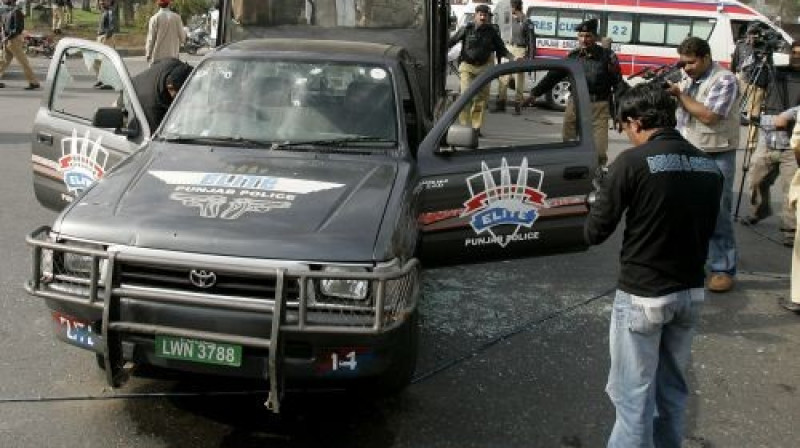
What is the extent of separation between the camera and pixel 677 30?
16359 mm

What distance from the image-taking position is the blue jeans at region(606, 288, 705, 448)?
322 cm

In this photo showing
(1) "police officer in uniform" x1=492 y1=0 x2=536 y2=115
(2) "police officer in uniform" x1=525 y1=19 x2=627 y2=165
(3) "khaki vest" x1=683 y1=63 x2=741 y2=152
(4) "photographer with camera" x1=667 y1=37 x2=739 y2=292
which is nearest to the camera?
(4) "photographer with camera" x1=667 y1=37 x2=739 y2=292

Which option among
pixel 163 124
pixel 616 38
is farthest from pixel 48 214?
pixel 616 38

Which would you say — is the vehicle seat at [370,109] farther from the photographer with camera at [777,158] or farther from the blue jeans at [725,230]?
the photographer with camera at [777,158]

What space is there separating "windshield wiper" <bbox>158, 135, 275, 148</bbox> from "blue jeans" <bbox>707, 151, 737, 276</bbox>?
343 centimetres

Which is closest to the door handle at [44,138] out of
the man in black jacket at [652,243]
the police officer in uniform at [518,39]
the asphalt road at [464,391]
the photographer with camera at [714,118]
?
the asphalt road at [464,391]

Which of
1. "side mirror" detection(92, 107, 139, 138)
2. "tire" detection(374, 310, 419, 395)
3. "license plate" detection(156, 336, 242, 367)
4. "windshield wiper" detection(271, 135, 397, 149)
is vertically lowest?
"tire" detection(374, 310, 419, 395)

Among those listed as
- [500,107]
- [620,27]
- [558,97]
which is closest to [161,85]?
[500,107]

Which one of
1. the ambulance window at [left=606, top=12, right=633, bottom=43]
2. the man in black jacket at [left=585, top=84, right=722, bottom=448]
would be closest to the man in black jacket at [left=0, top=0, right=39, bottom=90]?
the ambulance window at [left=606, top=12, right=633, bottom=43]

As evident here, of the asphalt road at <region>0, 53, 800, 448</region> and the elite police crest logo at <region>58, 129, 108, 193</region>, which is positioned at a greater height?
the elite police crest logo at <region>58, 129, 108, 193</region>

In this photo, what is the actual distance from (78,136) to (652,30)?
13655 mm

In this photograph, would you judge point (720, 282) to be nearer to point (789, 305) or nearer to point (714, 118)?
point (789, 305)

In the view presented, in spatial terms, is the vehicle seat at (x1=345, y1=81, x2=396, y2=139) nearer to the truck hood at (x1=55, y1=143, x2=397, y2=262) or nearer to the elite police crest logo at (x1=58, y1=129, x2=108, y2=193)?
the truck hood at (x1=55, y1=143, x2=397, y2=262)

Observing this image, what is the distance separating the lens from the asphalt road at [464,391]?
391cm
